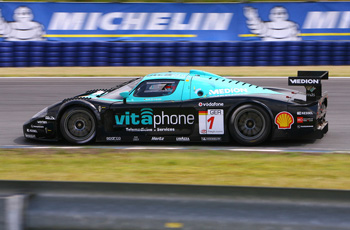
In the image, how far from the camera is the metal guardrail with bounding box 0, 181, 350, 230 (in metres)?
3.79

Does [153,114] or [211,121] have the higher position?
[153,114]

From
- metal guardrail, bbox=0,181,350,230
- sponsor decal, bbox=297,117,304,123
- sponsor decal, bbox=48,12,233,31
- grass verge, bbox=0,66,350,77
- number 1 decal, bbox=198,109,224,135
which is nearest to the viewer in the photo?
metal guardrail, bbox=0,181,350,230

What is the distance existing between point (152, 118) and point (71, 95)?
5.52m

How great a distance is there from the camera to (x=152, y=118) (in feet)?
27.3

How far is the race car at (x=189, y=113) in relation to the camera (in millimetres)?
8094

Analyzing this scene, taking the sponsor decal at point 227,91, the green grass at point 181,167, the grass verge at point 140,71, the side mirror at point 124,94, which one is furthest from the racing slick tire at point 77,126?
the grass verge at point 140,71

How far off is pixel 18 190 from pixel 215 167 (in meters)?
3.39

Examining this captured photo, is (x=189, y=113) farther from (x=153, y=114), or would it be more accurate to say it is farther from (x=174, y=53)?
(x=174, y=53)

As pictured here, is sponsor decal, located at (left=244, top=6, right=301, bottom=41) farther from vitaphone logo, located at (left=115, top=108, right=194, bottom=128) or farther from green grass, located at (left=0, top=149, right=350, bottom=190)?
green grass, located at (left=0, top=149, right=350, bottom=190)

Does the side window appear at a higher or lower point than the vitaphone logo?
higher

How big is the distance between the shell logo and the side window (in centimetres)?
160

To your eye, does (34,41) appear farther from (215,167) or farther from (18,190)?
(18,190)

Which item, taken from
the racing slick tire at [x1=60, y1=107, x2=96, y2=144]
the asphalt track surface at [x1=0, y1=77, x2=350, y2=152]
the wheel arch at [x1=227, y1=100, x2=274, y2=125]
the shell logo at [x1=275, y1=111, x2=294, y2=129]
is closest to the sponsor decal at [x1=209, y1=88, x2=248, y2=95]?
the wheel arch at [x1=227, y1=100, x2=274, y2=125]

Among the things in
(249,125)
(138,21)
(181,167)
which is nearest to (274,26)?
(138,21)
